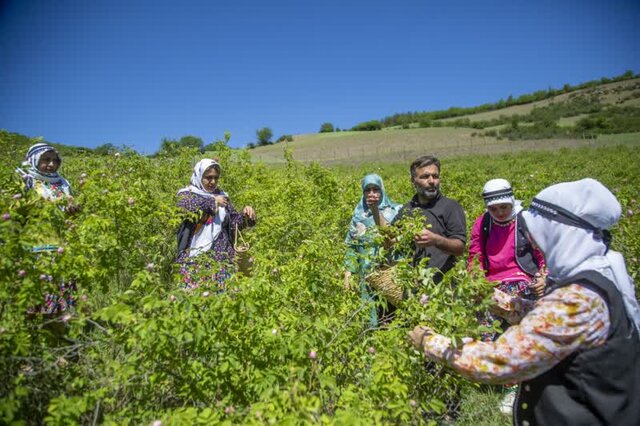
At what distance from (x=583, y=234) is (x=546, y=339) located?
41 centimetres

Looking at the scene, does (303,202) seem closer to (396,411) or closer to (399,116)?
(396,411)

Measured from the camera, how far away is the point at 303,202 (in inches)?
174

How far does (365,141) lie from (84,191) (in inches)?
1861

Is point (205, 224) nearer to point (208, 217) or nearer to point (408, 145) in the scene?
point (208, 217)

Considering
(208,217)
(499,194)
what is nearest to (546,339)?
(499,194)

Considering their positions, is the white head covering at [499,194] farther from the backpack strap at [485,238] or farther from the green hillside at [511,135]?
the green hillside at [511,135]

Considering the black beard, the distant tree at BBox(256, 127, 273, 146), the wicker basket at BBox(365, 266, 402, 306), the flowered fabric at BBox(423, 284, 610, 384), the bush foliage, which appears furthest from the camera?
the distant tree at BBox(256, 127, 273, 146)

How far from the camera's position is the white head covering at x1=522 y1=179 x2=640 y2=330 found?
132 centimetres

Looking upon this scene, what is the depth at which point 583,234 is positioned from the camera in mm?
1354

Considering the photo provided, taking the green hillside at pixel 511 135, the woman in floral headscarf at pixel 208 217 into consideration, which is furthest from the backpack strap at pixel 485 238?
the green hillside at pixel 511 135

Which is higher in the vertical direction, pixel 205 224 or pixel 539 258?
pixel 205 224

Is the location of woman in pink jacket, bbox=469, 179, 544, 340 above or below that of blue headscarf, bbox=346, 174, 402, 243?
below

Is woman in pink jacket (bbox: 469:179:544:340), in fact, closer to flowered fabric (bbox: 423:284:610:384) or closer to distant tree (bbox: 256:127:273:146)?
flowered fabric (bbox: 423:284:610:384)

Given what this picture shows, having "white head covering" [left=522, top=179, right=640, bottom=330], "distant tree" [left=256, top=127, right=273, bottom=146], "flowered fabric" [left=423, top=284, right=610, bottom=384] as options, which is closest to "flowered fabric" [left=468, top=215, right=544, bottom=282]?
"white head covering" [left=522, top=179, right=640, bottom=330]
